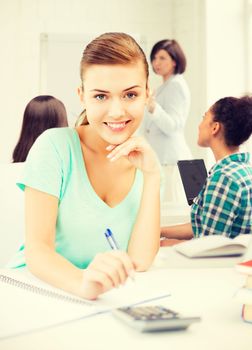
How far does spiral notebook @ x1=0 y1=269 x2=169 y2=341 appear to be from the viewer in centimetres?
54

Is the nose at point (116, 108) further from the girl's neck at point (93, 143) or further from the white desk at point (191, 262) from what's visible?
the white desk at point (191, 262)

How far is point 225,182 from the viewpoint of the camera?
1.38 metres

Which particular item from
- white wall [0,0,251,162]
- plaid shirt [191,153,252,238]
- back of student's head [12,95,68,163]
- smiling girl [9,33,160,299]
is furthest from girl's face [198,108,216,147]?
white wall [0,0,251,162]

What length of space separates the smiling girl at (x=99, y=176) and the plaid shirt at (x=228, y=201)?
16.4 inches

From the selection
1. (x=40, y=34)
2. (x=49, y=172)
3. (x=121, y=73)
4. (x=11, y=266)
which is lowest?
(x=11, y=266)

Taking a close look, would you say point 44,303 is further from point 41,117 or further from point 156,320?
point 41,117

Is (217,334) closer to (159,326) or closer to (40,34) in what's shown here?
(159,326)

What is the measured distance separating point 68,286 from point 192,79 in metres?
3.14

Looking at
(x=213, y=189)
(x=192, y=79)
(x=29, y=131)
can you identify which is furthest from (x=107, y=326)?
(x=192, y=79)

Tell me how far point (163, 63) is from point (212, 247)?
2.37 metres

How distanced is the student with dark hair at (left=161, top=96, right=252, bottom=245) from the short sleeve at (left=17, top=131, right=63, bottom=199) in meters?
0.58

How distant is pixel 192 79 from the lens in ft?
12.0

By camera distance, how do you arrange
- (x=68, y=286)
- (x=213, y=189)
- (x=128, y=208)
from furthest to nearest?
(x=213, y=189) → (x=128, y=208) → (x=68, y=286)

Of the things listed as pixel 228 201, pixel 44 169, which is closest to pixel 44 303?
pixel 44 169
